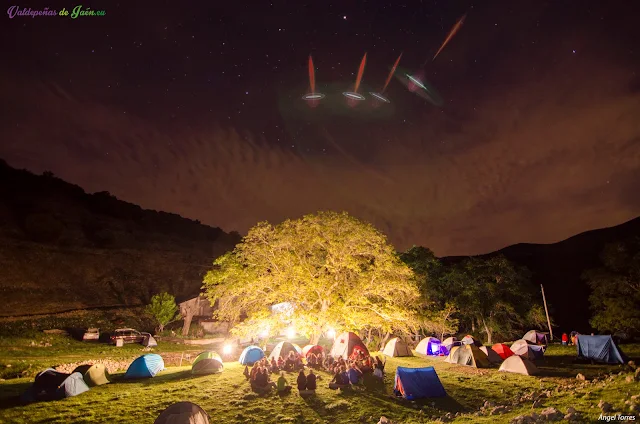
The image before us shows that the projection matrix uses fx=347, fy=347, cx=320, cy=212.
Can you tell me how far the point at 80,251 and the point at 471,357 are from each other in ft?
192

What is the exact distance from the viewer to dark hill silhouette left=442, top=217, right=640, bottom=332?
62.6 metres

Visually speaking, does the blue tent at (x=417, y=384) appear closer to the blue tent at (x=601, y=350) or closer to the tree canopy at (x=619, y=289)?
the blue tent at (x=601, y=350)

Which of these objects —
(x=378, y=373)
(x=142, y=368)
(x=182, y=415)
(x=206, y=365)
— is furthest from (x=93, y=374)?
(x=378, y=373)

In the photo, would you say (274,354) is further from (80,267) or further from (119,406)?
(80,267)

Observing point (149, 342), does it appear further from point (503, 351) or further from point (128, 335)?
point (503, 351)

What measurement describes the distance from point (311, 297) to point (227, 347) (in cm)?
934

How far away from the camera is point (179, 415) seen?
10195 millimetres

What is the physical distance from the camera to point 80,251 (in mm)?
55781

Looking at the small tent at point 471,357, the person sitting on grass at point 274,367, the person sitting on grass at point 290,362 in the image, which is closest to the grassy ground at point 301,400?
the person sitting on grass at point 290,362

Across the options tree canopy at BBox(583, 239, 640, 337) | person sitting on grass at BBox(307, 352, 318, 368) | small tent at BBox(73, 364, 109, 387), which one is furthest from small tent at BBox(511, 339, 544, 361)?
small tent at BBox(73, 364, 109, 387)

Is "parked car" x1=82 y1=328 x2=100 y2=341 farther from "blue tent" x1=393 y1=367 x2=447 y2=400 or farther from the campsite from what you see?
"blue tent" x1=393 y1=367 x2=447 y2=400

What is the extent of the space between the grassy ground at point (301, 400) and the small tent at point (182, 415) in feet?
7.97

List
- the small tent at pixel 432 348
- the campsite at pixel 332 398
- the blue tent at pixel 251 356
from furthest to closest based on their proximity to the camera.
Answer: the small tent at pixel 432 348, the blue tent at pixel 251 356, the campsite at pixel 332 398

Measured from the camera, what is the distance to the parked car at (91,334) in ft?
101
